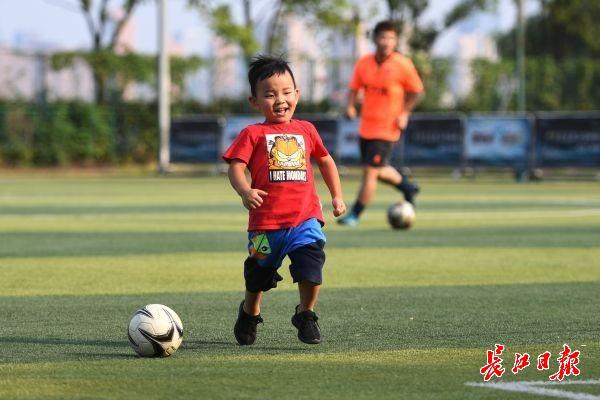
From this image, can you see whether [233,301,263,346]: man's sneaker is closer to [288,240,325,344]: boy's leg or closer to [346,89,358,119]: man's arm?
[288,240,325,344]: boy's leg

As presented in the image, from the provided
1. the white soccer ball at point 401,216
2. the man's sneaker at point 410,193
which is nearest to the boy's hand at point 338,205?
the white soccer ball at point 401,216

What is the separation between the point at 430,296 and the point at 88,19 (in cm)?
4177

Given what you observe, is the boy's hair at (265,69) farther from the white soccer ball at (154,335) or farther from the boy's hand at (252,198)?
the white soccer ball at (154,335)

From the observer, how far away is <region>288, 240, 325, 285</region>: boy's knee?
22.8 feet

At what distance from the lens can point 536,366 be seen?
6.12m

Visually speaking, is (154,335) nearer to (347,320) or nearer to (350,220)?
(347,320)

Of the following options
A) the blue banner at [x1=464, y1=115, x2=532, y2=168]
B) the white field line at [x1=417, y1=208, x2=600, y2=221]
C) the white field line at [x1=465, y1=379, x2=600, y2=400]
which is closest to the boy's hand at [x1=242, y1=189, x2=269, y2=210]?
the white field line at [x1=465, y1=379, x2=600, y2=400]

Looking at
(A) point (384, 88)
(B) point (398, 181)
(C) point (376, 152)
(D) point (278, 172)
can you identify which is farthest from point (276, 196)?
(A) point (384, 88)

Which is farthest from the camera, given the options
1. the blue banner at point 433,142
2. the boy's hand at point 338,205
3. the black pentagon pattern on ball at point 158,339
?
the blue banner at point 433,142

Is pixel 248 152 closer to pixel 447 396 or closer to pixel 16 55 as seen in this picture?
pixel 447 396

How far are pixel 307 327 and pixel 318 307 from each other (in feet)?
5.56

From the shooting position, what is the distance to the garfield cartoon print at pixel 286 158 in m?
7.06

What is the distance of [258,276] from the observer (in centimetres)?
708

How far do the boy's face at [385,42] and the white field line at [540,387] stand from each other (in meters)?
10.3
